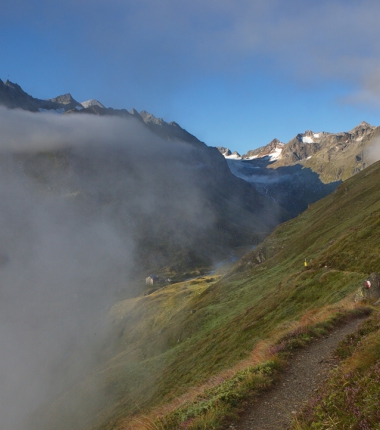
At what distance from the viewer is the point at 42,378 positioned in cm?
13512

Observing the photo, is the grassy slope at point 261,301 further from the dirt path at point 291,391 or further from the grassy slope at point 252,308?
the dirt path at point 291,391

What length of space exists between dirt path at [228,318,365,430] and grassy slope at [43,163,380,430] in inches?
194

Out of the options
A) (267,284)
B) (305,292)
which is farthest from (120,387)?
(305,292)

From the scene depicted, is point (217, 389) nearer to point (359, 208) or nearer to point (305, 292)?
point (305, 292)

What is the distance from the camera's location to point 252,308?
50.0 meters

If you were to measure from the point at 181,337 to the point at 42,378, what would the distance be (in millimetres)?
100051

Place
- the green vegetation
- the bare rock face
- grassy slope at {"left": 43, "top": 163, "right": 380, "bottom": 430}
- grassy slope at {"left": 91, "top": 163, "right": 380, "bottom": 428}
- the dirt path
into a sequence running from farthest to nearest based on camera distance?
1. grassy slope at {"left": 91, "top": 163, "right": 380, "bottom": 428}
2. grassy slope at {"left": 43, "top": 163, "right": 380, "bottom": 430}
3. the bare rock face
4. the dirt path
5. the green vegetation

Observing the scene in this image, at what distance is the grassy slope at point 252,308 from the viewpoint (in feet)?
118

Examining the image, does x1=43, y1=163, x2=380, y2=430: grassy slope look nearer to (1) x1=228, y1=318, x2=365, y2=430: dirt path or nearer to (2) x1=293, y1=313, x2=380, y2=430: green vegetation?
(1) x1=228, y1=318, x2=365, y2=430: dirt path

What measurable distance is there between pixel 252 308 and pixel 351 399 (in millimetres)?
42090

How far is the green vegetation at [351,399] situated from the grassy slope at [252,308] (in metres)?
9.56

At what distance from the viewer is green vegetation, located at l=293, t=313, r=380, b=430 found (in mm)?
8469

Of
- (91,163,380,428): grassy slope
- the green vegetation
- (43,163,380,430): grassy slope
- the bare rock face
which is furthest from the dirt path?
the bare rock face

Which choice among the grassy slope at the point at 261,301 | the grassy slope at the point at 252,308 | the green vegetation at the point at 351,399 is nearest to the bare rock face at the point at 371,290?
the grassy slope at the point at 252,308
